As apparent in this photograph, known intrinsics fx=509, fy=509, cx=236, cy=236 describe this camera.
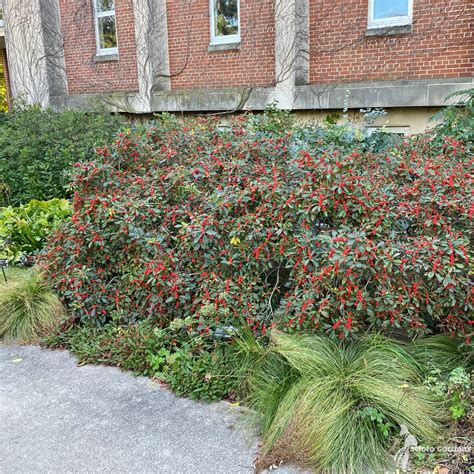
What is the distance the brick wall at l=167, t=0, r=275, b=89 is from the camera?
985cm

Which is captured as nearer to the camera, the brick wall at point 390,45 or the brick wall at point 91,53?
the brick wall at point 390,45

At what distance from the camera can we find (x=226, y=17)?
34.4 feet

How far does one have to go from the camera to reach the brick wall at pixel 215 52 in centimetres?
985

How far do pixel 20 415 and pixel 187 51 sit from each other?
359 inches

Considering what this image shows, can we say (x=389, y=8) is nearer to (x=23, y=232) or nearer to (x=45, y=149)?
(x=45, y=149)

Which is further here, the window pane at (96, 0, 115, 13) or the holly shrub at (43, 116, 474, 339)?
the window pane at (96, 0, 115, 13)

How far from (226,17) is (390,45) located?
12.1ft

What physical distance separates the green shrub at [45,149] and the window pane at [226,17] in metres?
3.26

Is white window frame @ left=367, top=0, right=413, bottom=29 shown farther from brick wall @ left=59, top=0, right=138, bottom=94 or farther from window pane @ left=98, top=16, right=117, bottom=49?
window pane @ left=98, top=16, right=117, bottom=49

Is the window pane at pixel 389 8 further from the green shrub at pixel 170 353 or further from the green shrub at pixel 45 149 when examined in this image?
the green shrub at pixel 170 353

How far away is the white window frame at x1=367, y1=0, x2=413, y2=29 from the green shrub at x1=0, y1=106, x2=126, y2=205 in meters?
4.64

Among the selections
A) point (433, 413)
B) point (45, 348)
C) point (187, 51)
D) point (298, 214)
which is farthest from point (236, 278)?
point (187, 51)

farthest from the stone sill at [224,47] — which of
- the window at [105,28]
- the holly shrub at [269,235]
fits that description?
the holly shrub at [269,235]

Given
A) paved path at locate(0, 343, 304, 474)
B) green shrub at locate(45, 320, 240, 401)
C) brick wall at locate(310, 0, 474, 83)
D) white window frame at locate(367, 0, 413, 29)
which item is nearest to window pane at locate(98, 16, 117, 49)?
brick wall at locate(310, 0, 474, 83)
